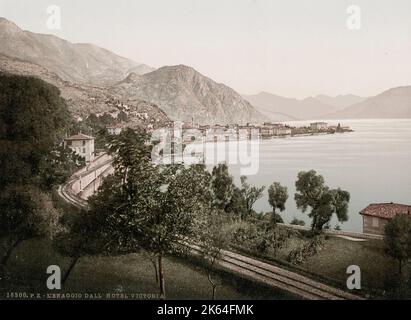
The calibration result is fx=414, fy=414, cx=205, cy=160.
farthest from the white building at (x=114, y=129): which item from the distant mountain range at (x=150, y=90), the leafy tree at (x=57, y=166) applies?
the leafy tree at (x=57, y=166)

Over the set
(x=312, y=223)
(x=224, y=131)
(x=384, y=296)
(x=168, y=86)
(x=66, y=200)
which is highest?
(x=168, y=86)

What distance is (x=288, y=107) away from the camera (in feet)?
71.9

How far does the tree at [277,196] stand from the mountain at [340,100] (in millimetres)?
4738

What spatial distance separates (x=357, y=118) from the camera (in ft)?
67.6

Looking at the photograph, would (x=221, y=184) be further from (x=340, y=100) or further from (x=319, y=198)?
(x=340, y=100)

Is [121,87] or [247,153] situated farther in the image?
[121,87]

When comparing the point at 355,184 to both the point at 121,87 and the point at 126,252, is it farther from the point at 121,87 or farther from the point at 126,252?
the point at 121,87

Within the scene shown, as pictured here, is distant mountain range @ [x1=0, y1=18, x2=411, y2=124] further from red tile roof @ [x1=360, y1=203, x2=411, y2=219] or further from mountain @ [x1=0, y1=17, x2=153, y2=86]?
red tile roof @ [x1=360, y1=203, x2=411, y2=219]

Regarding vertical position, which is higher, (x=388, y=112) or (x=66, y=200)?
(x=388, y=112)

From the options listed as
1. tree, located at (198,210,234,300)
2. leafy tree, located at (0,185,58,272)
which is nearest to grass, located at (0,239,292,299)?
tree, located at (198,210,234,300)

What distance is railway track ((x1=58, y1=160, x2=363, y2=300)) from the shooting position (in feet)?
43.7

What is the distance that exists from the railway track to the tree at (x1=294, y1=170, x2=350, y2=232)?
16.3ft
